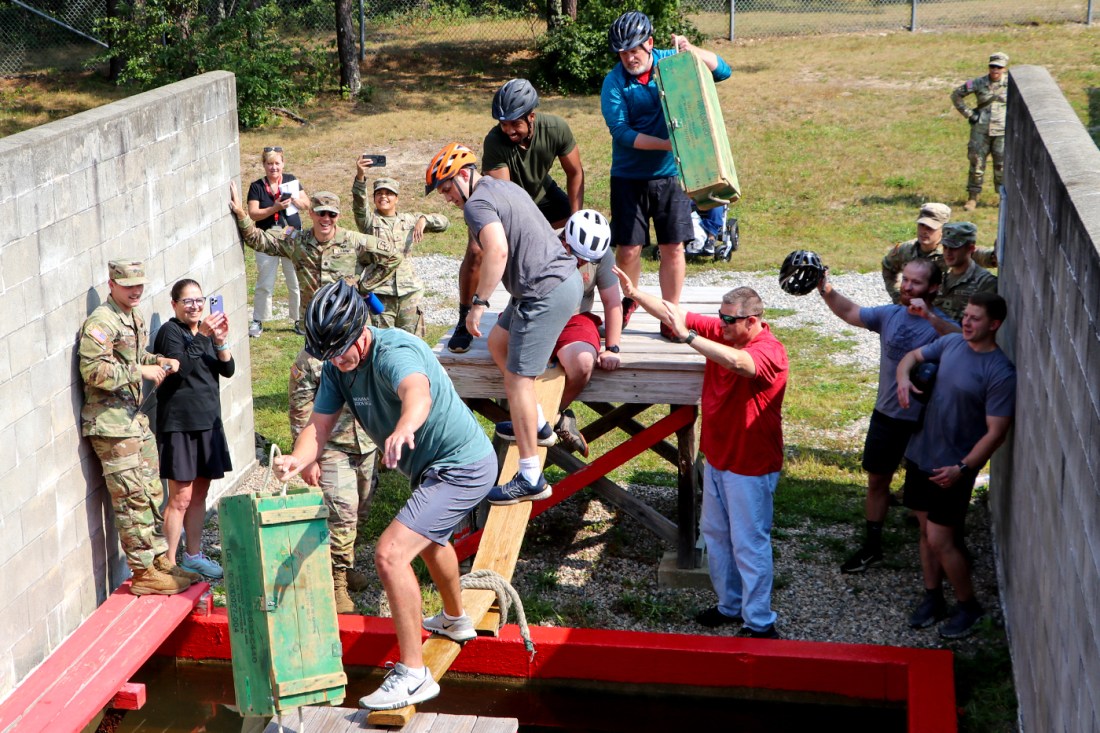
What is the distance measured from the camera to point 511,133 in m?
7.43

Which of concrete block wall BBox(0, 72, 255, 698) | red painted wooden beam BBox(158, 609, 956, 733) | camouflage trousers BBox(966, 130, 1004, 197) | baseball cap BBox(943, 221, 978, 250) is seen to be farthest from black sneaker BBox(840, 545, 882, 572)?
camouflage trousers BBox(966, 130, 1004, 197)

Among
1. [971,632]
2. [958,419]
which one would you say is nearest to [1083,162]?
[958,419]

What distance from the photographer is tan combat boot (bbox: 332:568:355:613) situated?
298 inches

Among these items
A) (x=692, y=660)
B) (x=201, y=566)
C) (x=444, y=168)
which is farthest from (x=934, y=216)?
(x=201, y=566)

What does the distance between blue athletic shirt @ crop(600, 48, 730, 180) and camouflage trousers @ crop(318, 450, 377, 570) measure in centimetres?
257

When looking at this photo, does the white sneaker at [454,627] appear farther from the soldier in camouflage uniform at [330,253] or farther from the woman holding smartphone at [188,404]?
the soldier in camouflage uniform at [330,253]

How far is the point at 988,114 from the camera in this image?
15961mm

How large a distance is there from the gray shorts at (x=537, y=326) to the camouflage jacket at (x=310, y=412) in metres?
1.44

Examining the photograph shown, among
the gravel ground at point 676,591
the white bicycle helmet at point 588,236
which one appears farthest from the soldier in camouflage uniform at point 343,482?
the white bicycle helmet at point 588,236

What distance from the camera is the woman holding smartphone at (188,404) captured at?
24.9 ft

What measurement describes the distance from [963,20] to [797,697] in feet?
73.3

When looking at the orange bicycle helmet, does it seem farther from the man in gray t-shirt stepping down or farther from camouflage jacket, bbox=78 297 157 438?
camouflage jacket, bbox=78 297 157 438

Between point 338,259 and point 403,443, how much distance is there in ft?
12.8

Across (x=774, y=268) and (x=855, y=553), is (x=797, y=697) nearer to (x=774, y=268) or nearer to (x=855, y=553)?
(x=855, y=553)
